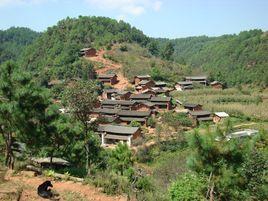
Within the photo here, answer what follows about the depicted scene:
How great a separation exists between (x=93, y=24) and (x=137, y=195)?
257ft

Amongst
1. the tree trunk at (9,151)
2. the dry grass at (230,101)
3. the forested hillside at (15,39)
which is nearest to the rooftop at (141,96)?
the dry grass at (230,101)

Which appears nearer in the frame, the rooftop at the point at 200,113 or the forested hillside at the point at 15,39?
the rooftop at the point at 200,113

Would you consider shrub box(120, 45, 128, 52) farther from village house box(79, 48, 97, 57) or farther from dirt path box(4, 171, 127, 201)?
dirt path box(4, 171, 127, 201)

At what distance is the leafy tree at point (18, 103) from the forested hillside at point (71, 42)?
47.5 m

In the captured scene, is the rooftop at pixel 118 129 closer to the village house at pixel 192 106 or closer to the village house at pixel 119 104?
the village house at pixel 119 104

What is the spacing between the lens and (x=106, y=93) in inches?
2186

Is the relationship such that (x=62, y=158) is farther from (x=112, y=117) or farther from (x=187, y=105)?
(x=187, y=105)

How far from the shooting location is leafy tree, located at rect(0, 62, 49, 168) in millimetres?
13430

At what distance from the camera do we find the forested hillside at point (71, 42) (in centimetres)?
6488

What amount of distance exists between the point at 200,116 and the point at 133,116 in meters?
8.23

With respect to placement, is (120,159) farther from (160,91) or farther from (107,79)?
(107,79)

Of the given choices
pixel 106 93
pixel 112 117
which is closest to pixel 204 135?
pixel 112 117

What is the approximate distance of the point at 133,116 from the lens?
145ft

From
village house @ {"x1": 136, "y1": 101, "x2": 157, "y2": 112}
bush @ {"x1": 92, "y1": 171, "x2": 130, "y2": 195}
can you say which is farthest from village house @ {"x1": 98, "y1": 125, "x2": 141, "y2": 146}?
bush @ {"x1": 92, "y1": 171, "x2": 130, "y2": 195}
